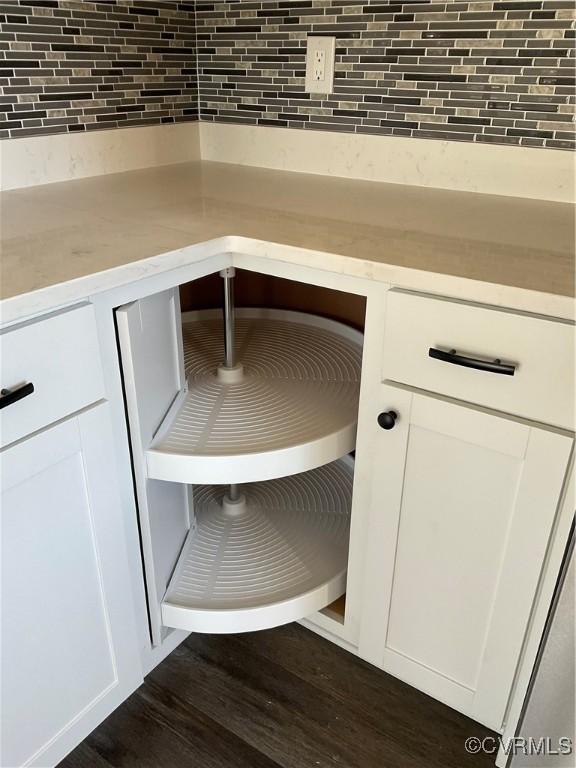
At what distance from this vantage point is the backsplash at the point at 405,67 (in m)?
1.18

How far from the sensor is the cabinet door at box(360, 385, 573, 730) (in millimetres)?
885

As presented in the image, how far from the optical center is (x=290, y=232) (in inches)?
40.2

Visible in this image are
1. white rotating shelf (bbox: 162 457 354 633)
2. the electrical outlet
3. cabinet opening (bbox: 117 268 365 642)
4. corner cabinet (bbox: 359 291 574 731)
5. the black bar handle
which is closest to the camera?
the black bar handle

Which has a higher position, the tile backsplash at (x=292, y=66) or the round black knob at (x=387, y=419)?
the tile backsplash at (x=292, y=66)

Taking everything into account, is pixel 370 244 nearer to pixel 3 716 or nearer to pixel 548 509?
pixel 548 509

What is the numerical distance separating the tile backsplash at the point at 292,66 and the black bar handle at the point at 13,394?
2.50ft

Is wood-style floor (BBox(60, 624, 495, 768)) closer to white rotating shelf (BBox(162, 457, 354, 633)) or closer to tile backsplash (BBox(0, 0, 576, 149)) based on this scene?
white rotating shelf (BBox(162, 457, 354, 633))

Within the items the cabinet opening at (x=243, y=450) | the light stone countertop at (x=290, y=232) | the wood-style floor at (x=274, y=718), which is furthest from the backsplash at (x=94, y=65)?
the wood-style floor at (x=274, y=718)

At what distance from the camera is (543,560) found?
35.7 inches

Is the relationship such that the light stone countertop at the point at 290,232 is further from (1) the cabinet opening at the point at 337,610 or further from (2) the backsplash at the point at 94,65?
(1) the cabinet opening at the point at 337,610

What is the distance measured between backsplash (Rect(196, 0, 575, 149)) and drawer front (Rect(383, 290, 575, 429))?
23.0 inches

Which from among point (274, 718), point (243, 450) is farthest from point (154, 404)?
point (274, 718)

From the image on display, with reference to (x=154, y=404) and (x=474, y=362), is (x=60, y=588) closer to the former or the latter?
(x=154, y=404)

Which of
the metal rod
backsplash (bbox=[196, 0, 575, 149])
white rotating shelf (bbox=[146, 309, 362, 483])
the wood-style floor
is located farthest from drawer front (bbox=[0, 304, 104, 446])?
backsplash (bbox=[196, 0, 575, 149])
